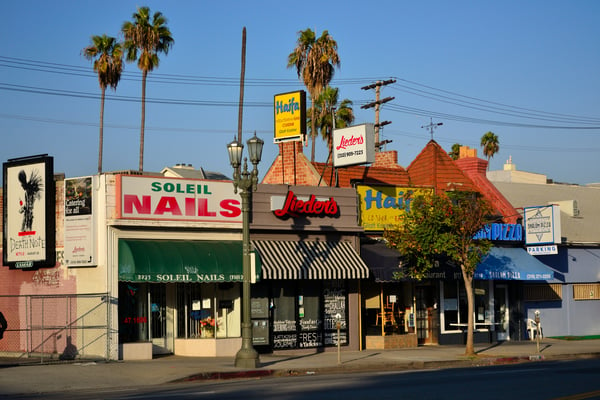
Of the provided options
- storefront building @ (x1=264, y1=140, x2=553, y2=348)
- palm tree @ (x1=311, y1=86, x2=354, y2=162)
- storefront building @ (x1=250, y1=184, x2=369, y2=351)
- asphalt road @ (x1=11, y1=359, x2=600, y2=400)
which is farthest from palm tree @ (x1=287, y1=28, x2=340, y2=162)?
asphalt road @ (x1=11, y1=359, x2=600, y2=400)

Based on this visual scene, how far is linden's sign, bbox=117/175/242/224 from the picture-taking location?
2545cm

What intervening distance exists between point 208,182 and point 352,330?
7505 mm

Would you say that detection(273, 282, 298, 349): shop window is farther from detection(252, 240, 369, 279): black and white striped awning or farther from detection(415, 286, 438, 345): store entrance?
detection(415, 286, 438, 345): store entrance

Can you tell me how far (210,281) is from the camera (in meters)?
26.1

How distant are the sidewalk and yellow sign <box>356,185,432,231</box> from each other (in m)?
4.72

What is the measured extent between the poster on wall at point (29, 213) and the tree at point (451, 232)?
455 inches

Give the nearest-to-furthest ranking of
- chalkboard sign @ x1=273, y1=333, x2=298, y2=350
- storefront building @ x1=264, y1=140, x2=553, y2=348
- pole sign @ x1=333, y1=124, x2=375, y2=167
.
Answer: chalkboard sign @ x1=273, y1=333, x2=298, y2=350, storefront building @ x1=264, y1=140, x2=553, y2=348, pole sign @ x1=333, y1=124, x2=375, y2=167

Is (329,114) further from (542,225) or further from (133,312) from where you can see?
(133,312)

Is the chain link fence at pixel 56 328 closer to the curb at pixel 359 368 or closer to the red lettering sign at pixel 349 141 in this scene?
the curb at pixel 359 368

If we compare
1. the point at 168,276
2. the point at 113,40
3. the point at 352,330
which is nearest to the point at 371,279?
the point at 352,330

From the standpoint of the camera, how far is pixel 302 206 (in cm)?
2883

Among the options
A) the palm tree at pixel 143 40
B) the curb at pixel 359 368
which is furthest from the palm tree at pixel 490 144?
the curb at pixel 359 368

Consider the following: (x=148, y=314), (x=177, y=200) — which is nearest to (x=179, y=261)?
(x=177, y=200)

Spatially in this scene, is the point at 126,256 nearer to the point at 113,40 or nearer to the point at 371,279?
the point at 371,279
